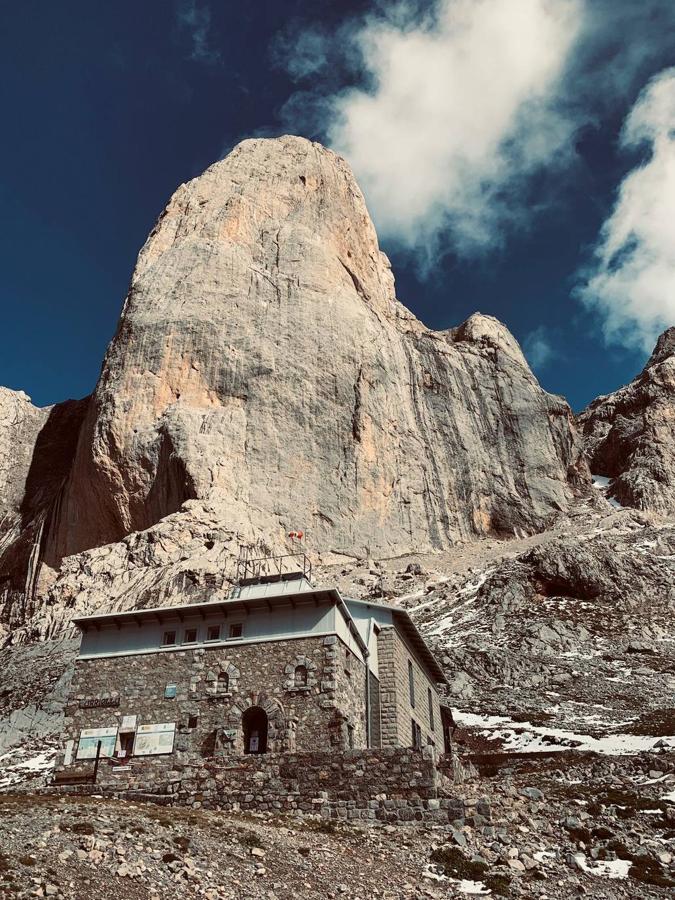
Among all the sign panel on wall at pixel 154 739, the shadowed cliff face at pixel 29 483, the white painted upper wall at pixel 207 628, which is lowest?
Result: the sign panel on wall at pixel 154 739

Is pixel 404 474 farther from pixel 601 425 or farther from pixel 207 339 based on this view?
pixel 601 425

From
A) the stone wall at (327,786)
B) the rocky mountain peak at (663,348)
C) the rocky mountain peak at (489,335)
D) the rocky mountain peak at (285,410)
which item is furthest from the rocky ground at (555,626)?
the rocky mountain peak at (663,348)

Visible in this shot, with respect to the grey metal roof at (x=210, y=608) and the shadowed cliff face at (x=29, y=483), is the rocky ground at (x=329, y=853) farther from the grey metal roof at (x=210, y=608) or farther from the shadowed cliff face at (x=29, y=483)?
the shadowed cliff face at (x=29, y=483)

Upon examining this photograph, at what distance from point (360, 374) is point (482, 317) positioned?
48.7 meters

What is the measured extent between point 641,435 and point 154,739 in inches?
4848

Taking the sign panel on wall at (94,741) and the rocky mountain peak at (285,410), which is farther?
the rocky mountain peak at (285,410)

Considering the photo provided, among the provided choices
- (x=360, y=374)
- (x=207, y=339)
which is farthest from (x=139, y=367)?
(x=360, y=374)

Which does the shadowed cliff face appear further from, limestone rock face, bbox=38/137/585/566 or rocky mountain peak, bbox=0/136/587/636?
limestone rock face, bbox=38/137/585/566

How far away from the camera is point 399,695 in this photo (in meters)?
31.9

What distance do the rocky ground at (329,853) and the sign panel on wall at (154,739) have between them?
6746 millimetres

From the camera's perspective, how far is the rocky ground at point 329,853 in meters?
13.7

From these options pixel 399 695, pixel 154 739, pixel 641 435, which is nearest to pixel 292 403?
pixel 399 695

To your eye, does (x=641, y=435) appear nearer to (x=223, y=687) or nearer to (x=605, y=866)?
(x=223, y=687)

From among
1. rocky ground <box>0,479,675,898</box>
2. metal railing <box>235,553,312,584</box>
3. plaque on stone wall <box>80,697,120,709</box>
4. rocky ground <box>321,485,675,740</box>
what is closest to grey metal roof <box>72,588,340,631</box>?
plaque on stone wall <box>80,697,120,709</box>
